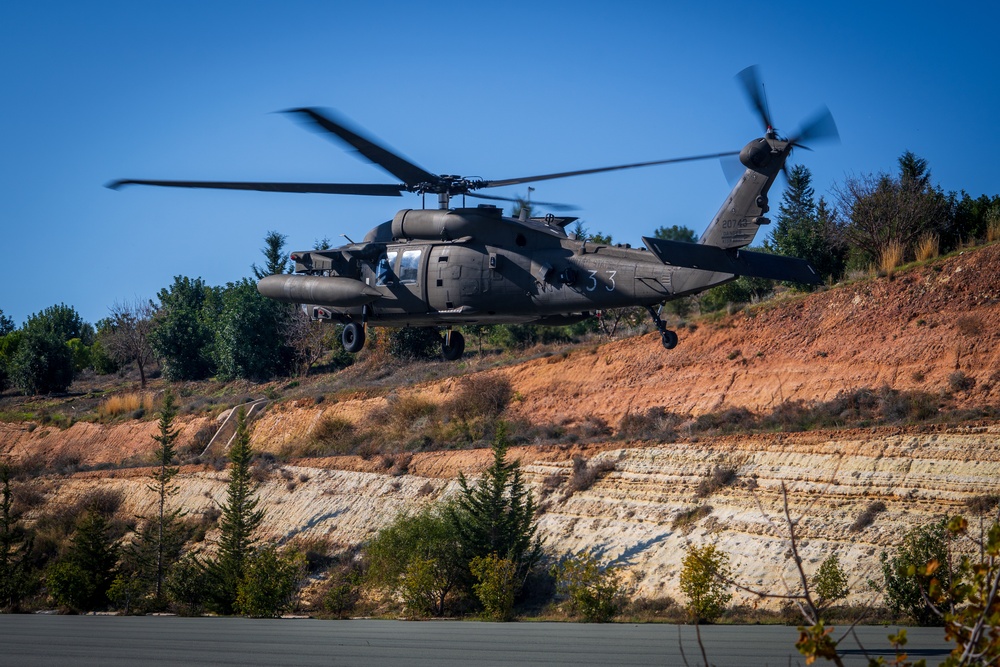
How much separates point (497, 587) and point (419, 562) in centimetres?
290

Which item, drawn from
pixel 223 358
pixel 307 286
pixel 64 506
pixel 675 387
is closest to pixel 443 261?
pixel 307 286

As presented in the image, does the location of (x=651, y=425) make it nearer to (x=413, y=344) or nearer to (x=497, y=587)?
(x=497, y=587)

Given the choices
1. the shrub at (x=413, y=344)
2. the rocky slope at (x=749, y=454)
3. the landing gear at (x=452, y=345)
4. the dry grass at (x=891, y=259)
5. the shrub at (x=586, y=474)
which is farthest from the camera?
the shrub at (x=413, y=344)

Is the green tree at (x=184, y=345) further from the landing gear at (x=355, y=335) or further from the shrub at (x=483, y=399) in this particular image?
the landing gear at (x=355, y=335)

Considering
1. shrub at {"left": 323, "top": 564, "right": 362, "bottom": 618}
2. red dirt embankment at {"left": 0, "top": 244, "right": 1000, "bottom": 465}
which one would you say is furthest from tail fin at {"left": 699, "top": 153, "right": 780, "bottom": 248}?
shrub at {"left": 323, "top": 564, "right": 362, "bottom": 618}

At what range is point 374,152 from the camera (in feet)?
70.9

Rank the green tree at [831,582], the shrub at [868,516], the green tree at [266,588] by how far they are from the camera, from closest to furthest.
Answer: the green tree at [831,582]
the shrub at [868,516]
the green tree at [266,588]

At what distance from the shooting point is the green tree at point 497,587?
29422mm

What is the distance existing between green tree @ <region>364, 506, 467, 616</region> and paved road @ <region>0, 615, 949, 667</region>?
2139mm

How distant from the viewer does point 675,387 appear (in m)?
39.7

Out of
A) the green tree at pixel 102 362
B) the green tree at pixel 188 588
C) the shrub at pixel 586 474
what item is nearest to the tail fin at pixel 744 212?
the shrub at pixel 586 474

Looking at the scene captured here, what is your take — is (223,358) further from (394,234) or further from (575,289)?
(575,289)

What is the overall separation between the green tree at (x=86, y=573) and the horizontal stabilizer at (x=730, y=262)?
2937cm

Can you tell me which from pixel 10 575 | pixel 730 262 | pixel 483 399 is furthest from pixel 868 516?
pixel 10 575
